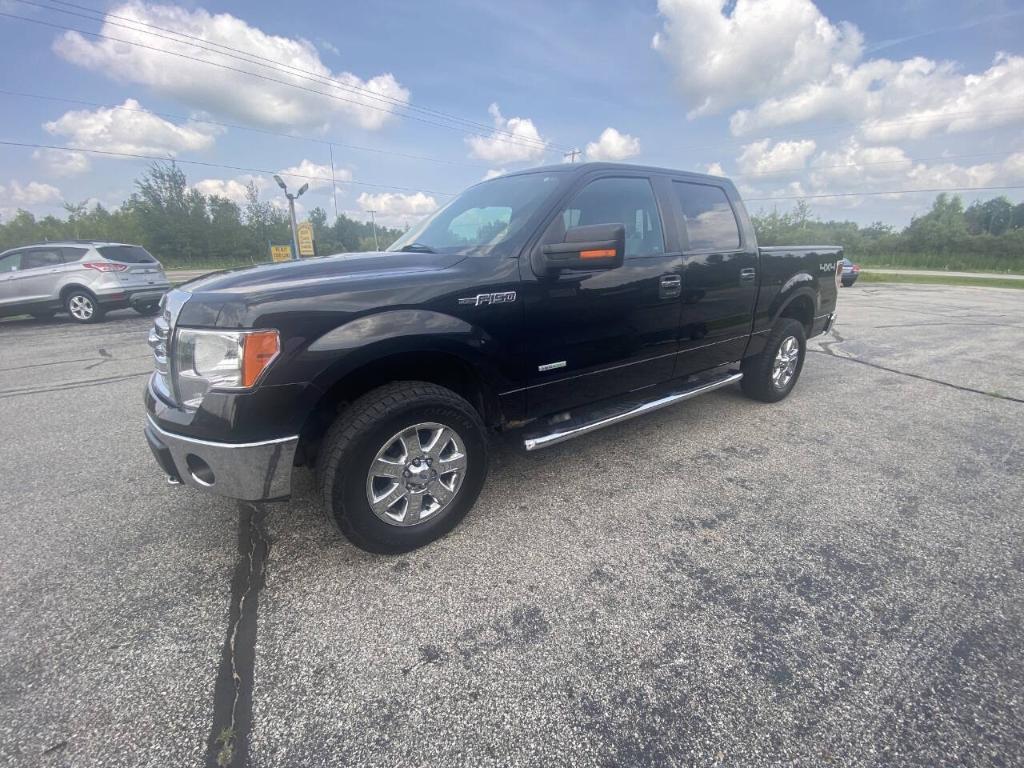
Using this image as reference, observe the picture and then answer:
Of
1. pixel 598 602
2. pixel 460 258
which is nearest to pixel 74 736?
pixel 598 602

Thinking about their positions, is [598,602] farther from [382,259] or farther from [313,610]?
[382,259]

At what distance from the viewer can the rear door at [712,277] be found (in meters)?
3.44

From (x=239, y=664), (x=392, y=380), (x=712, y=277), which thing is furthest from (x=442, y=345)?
(x=712, y=277)

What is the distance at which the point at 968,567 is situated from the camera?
2264 millimetres

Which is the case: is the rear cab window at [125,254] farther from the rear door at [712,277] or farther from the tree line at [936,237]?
the tree line at [936,237]

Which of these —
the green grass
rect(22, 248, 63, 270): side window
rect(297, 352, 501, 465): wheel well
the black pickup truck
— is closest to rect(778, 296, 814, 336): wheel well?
the black pickup truck

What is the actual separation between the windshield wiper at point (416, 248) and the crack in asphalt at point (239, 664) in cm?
185

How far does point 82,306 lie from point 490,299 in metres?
11.4

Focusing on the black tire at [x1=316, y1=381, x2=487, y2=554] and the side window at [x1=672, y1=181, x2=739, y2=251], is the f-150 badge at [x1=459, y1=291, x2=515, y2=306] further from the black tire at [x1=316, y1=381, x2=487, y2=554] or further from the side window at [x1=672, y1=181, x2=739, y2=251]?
the side window at [x1=672, y1=181, x2=739, y2=251]

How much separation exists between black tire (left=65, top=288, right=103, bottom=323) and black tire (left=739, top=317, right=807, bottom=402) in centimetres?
1210

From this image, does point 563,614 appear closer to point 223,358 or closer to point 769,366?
point 223,358

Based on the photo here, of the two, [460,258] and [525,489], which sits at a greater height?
[460,258]

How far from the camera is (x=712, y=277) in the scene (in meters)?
3.54

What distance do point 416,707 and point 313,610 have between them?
0.69 m
